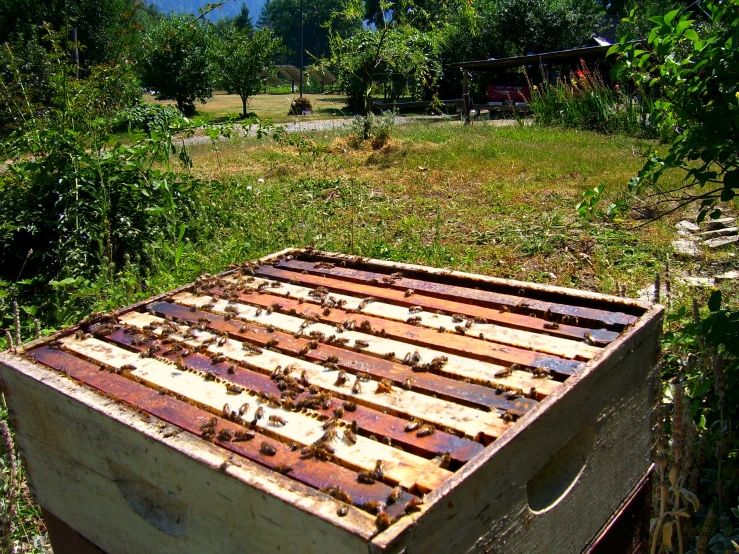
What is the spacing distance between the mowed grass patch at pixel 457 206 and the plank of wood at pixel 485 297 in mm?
1417

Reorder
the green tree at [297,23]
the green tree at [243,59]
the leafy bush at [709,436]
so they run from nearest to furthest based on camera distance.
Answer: the leafy bush at [709,436]
the green tree at [243,59]
the green tree at [297,23]

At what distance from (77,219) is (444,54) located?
81.1 feet

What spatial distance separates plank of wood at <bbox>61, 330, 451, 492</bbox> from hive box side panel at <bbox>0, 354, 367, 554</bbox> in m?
0.14

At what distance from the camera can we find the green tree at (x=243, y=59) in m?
25.1

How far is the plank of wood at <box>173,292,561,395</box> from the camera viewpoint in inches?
66.1

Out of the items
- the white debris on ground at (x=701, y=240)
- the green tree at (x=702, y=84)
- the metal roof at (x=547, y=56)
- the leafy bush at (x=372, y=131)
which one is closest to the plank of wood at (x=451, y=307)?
the green tree at (x=702, y=84)

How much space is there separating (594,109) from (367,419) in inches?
442

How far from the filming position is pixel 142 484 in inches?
65.4

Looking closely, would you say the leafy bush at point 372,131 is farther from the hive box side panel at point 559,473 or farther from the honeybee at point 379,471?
the honeybee at point 379,471

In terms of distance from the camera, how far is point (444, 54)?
1061 inches

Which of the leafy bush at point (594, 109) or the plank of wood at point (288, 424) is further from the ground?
the leafy bush at point (594, 109)

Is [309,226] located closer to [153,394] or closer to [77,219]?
[77,219]

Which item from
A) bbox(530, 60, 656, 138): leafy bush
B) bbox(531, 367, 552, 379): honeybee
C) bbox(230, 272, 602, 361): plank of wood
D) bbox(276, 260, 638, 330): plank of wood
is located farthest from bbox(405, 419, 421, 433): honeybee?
bbox(530, 60, 656, 138): leafy bush

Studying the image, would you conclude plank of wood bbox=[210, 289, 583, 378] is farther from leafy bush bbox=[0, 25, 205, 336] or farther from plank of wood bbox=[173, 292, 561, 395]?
leafy bush bbox=[0, 25, 205, 336]
